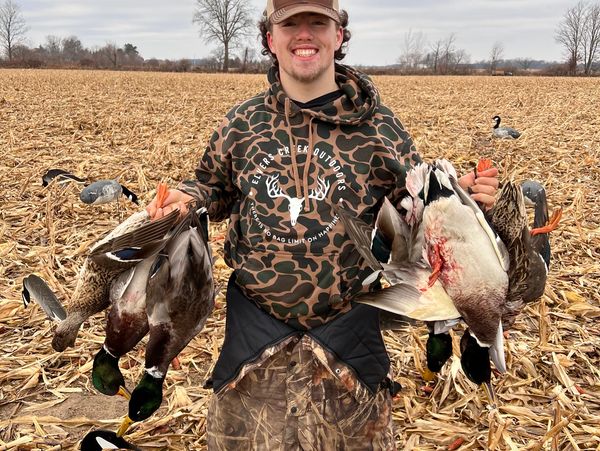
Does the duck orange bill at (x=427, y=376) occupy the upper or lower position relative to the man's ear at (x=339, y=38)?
lower

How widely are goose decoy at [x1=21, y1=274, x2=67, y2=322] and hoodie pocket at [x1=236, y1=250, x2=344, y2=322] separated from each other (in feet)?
4.31

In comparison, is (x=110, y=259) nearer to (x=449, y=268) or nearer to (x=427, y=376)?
(x=449, y=268)

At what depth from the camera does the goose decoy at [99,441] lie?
2840 mm

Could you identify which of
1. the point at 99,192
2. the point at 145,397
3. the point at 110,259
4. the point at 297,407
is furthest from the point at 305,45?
the point at 99,192

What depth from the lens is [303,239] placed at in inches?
90.4

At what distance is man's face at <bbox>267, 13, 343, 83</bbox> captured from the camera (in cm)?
225

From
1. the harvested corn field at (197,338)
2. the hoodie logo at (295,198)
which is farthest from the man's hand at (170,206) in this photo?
the harvested corn field at (197,338)

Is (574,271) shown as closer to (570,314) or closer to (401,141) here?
(570,314)

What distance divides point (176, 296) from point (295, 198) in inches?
25.4

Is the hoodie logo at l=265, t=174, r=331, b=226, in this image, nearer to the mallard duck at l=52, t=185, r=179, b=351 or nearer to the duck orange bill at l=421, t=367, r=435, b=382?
the mallard duck at l=52, t=185, r=179, b=351

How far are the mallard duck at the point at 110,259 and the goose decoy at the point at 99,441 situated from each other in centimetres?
52

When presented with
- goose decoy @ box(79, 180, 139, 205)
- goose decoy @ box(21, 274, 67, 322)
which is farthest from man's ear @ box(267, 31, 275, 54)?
goose decoy @ box(79, 180, 139, 205)

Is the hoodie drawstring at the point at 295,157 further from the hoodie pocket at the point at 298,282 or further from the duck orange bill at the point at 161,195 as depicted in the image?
the duck orange bill at the point at 161,195

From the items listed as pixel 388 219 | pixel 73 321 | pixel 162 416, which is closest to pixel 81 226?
pixel 162 416
